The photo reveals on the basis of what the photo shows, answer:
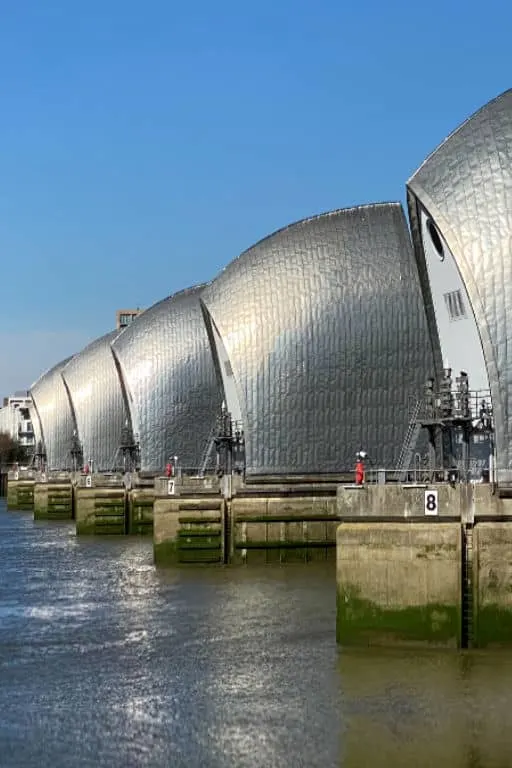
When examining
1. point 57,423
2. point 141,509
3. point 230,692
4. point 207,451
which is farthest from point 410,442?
point 57,423

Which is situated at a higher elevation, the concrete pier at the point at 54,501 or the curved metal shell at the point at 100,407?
the curved metal shell at the point at 100,407

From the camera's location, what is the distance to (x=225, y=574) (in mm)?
43625

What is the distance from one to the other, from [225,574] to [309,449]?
791 cm

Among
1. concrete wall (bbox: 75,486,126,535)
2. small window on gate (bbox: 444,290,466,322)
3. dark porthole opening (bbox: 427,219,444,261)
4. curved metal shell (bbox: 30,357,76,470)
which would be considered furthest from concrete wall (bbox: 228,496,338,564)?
curved metal shell (bbox: 30,357,76,470)

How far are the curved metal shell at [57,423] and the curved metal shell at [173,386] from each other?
31634mm

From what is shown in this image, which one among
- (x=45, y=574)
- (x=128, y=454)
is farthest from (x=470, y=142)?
(x=128, y=454)

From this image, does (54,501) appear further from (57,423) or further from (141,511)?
(141,511)

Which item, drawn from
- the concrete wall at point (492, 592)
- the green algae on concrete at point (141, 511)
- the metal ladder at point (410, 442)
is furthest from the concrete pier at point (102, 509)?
the concrete wall at point (492, 592)

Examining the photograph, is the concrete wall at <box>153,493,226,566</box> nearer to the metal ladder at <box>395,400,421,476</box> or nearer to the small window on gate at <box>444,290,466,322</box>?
the metal ladder at <box>395,400,421,476</box>

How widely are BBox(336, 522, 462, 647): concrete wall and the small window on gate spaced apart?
11.4 m

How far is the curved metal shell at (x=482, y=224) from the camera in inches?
1278

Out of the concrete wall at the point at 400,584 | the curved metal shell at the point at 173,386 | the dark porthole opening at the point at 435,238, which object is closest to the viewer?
the concrete wall at the point at 400,584

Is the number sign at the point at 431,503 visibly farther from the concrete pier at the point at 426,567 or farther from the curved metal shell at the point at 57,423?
the curved metal shell at the point at 57,423

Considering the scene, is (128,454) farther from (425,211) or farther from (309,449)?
(425,211)
